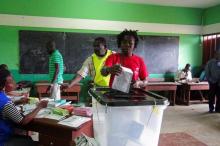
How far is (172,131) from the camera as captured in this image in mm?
4438

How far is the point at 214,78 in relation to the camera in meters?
5.89

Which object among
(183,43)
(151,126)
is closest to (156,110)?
(151,126)

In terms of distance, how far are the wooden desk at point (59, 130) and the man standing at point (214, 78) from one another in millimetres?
4467

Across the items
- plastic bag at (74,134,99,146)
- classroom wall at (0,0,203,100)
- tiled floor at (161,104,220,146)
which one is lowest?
tiled floor at (161,104,220,146)

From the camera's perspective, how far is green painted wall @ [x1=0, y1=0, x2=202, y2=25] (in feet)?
20.1

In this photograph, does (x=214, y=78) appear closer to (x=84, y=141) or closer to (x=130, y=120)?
(x=84, y=141)

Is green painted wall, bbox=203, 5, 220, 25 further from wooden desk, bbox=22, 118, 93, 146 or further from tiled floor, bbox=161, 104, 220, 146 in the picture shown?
wooden desk, bbox=22, 118, 93, 146

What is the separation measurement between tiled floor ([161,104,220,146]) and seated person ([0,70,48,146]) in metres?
2.79

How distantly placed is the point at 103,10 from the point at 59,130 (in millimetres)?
4984

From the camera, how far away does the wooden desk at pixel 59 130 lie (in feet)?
6.86

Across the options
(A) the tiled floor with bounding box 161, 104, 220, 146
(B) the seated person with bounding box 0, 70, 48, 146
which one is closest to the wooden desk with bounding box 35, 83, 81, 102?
(A) the tiled floor with bounding box 161, 104, 220, 146

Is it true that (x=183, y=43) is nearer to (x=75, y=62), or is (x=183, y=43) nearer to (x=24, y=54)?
(x=75, y=62)

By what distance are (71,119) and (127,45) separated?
0.83 meters

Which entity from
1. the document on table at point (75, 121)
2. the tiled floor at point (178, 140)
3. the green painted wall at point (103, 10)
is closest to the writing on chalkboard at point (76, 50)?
the green painted wall at point (103, 10)
